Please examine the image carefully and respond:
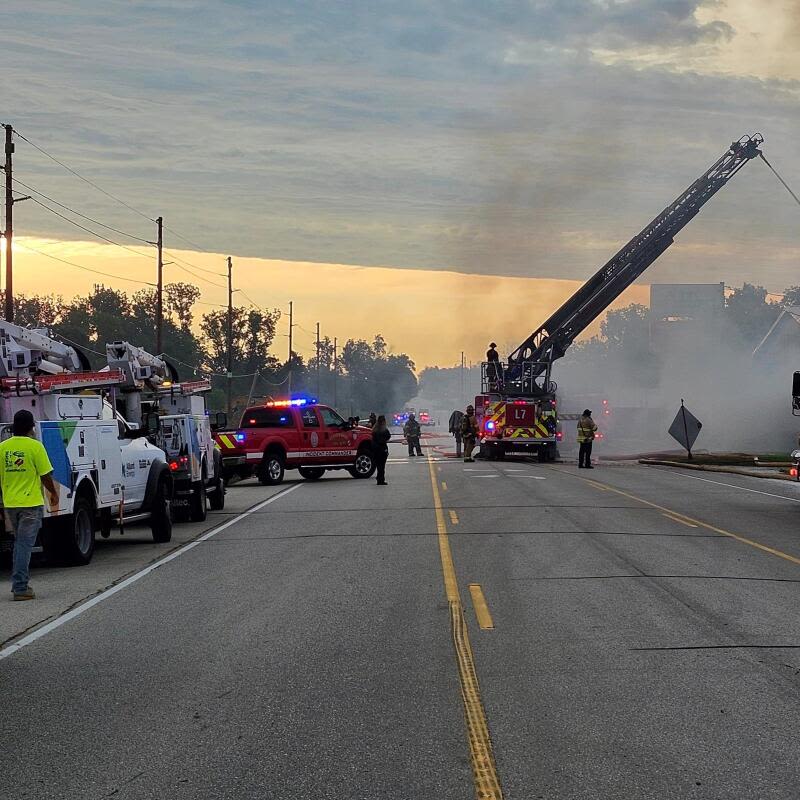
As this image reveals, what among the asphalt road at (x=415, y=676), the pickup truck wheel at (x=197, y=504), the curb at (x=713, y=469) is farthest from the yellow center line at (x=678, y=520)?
the curb at (x=713, y=469)

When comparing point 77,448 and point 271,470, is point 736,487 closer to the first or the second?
point 271,470

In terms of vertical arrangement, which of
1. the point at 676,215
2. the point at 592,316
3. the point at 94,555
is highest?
the point at 676,215

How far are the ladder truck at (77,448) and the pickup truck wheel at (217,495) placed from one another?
14.4 feet

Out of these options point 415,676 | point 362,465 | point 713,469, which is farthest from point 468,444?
point 415,676

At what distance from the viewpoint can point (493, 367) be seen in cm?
4244

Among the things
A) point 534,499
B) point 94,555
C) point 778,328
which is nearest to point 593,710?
point 94,555

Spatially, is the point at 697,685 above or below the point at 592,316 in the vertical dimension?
below

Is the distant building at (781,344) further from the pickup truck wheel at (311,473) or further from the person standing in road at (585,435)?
the pickup truck wheel at (311,473)

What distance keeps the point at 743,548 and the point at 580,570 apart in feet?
11.0

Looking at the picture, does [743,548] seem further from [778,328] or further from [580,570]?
[778,328]

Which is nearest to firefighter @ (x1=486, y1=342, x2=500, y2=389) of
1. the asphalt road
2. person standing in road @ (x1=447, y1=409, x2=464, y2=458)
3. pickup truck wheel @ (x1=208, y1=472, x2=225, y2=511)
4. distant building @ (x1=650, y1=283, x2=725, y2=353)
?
person standing in road @ (x1=447, y1=409, x2=464, y2=458)

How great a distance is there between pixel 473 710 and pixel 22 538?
6.57 metres

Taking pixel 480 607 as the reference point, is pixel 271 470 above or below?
below

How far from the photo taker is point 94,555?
1644cm
